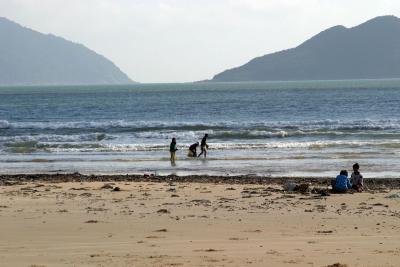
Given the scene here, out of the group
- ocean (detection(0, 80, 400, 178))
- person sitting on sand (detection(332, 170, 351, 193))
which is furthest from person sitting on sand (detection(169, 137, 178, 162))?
person sitting on sand (detection(332, 170, 351, 193))

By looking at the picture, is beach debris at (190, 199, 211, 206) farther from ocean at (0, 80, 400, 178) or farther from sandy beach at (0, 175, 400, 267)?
ocean at (0, 80, 400, 178)

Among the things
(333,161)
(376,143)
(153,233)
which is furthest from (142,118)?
(153,233)

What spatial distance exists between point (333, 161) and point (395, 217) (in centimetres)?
1338

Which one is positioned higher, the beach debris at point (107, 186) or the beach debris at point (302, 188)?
the beach debris at point (302, 188)

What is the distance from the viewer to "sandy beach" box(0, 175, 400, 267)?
8711mm

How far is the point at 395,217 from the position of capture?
38.3 feet

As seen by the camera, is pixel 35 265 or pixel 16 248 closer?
pixel 35 265

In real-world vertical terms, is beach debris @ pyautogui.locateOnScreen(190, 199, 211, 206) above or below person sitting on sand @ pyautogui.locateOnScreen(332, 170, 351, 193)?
below

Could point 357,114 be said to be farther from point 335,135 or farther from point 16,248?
point 16,248

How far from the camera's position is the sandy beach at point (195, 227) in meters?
8.71

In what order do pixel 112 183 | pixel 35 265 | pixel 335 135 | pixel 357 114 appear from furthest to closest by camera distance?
1. pixel 357 114
2. pixel 335 135
3. pixel 112 183
4. pixel 35 265

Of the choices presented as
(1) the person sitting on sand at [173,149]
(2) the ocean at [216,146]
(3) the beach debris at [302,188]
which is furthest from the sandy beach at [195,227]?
(1) the person sitting on sand at [173,149]

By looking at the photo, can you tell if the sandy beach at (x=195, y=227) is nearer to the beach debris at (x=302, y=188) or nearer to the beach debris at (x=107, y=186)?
the beach debris at (x=107, y=186)

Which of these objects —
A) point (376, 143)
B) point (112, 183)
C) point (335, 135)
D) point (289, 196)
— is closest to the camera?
point (289, 196)
